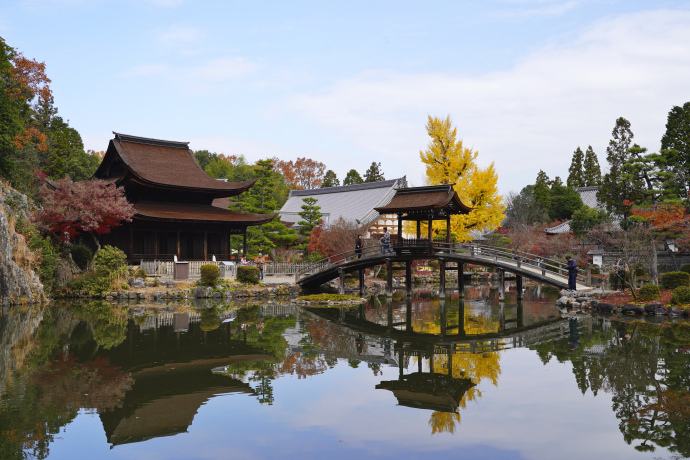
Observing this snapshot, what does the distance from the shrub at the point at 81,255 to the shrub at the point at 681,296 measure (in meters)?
28.0

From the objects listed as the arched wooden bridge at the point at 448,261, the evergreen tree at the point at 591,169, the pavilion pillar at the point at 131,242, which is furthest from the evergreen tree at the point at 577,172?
the pavilion pillar at the point at 131,242

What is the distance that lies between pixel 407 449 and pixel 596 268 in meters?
34.3

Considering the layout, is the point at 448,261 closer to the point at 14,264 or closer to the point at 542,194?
the point at 14,264

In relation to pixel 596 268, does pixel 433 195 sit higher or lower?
higher

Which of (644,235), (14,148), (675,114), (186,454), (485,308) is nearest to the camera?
(186,454)

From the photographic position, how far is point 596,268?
3819cm

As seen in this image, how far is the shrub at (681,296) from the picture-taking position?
21.4 metres

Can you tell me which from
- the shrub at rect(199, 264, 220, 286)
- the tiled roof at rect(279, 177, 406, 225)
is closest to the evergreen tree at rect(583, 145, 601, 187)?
the tiled roof at rect(279, 177, 406, 225)

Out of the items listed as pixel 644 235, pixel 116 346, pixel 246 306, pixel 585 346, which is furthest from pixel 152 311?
pixel 644 235

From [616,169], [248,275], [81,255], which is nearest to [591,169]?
[616,169]

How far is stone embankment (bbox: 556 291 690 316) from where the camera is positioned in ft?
70.6

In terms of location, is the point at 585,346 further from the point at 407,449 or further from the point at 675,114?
the point at 675,114

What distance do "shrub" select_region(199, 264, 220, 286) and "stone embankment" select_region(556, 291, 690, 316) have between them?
1713 cm

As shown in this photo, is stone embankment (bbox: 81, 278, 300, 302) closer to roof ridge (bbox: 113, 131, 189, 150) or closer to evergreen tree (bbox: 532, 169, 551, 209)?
roof ridge (bbox: 113, 131, 189, 150)
